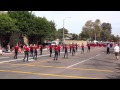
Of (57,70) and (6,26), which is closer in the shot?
(57,70)

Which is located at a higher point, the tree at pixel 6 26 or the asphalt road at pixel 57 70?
the tree at pixel 6 26

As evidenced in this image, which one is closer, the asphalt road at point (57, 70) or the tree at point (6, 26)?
the asphalt road at point (57, 70)

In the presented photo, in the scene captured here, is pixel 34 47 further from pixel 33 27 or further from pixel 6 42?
pixel 33 27

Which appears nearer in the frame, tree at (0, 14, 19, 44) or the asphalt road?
the asphalt road

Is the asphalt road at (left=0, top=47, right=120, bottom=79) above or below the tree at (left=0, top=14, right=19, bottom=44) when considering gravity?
below

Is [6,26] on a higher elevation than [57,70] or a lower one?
higher

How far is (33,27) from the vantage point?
61.0 m
